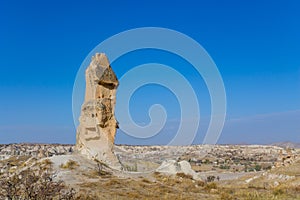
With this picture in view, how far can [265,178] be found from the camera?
26.4 m

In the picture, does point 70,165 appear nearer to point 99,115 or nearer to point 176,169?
point 99,115

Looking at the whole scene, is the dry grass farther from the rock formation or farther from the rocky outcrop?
the rocky outcrop

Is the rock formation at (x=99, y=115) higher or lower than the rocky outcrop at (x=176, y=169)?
higher

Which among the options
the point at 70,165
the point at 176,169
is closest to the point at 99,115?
the point at 70,165

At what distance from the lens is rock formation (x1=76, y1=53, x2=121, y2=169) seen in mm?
19781

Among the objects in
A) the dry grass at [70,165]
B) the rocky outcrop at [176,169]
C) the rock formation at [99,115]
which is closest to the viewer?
the dry grass at [70,165]

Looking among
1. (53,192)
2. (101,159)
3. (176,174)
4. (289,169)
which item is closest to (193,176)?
(176,174)

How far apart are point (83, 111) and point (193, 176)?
7091mm

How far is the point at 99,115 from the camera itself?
19797mm

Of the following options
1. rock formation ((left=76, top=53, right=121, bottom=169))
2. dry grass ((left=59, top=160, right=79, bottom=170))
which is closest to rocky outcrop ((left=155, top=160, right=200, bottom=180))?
rock formation ((left=76, top=53, right=121, bottom=169))

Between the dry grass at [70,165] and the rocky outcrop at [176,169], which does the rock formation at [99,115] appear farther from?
the rocky outcrop at [176,169]

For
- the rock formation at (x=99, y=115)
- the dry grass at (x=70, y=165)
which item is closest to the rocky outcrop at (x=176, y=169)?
the rock formation at (x=99, y=115)

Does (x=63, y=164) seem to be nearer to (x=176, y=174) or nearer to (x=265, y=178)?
Answer: (x=176, y=174)

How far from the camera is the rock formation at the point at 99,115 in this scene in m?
19.8
